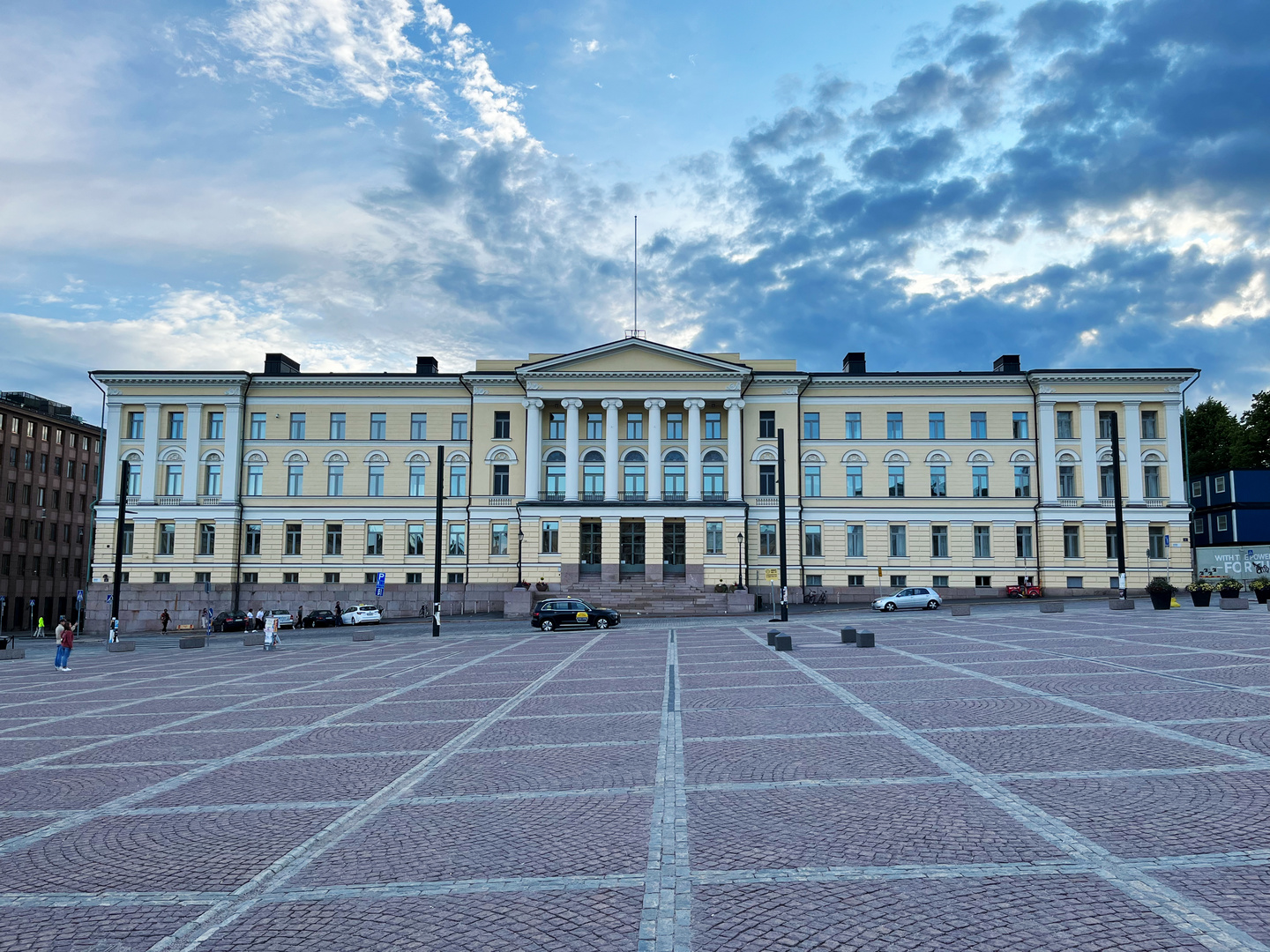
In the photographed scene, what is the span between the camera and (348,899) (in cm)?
631

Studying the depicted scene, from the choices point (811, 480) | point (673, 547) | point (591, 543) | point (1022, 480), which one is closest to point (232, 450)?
point (591, 543)

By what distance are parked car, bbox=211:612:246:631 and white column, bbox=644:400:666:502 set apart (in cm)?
2729

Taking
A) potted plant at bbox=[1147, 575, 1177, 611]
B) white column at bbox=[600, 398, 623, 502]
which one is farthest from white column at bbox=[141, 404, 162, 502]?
potted plant at bbox=[1147, 575, 1177, 611]

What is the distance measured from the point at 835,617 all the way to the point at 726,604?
903cm

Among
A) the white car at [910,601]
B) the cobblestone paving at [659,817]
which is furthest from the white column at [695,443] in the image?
the cobblestone paving at [659,817]

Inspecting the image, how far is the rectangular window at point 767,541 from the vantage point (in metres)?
59.8

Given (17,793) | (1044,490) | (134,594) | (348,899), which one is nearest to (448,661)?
(17,793)

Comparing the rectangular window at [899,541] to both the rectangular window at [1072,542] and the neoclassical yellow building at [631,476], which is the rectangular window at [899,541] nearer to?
the neoclassical yellow building at [631,476]

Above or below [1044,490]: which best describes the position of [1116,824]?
below

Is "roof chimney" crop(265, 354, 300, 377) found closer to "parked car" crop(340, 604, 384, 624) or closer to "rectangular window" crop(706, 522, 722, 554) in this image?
"parked car" crop(340, 604, 384, 624)

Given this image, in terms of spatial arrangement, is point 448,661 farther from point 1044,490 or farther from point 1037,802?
point 1044,490

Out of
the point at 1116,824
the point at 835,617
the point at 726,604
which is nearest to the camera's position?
the point at 1116,824

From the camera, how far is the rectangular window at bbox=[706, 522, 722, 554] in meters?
58.3

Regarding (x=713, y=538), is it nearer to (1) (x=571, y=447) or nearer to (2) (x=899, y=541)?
(1) (x=571, y=447)
